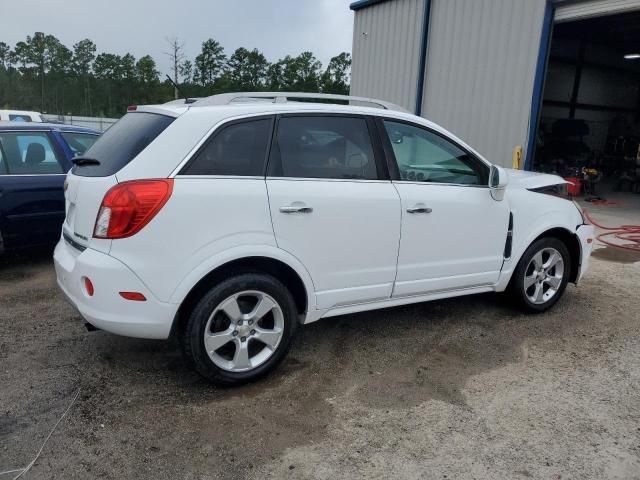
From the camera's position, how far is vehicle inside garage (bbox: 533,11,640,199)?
1478 cm

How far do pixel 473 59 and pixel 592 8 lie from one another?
2.48 meters

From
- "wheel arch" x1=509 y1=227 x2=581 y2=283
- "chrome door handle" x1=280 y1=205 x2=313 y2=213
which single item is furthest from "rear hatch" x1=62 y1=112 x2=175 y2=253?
"wheel arch" x1=509 y1=227 x2=581 y2=283

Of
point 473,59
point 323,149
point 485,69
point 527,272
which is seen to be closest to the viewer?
point 323,149

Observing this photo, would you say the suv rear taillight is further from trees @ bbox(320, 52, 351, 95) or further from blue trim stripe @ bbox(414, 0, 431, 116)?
trees @ bbox(320, 52, 351, 95)

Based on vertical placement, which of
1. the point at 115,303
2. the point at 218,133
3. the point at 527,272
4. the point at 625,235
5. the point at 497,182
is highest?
the point at 218,133

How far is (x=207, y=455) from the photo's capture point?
2.57 meters

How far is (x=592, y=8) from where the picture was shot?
29.6 feet

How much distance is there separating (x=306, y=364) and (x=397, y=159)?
1.55 meters

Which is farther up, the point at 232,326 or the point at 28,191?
the point at 28,191

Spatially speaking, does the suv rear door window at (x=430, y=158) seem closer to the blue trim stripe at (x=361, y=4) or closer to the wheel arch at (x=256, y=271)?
the wheel arch at (x=256, y=271)

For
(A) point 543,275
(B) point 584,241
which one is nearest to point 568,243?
(B) point 584,241

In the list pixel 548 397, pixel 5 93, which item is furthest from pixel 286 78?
pixel 548 397

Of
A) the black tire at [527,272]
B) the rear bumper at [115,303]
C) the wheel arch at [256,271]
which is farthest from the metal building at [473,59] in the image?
the rear bumper at [115,303]

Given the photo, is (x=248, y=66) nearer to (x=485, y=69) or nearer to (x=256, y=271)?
(x=485, y=69)
